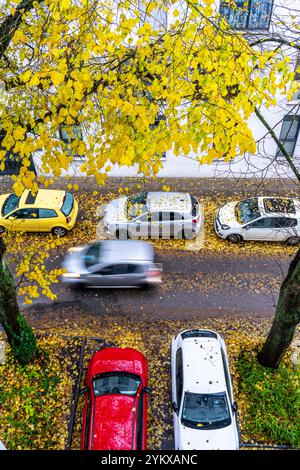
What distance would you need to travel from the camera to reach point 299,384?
10.4m

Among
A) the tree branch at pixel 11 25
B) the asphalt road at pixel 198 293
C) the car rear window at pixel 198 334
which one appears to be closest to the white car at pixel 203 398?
the car rear window at pixel 198 334

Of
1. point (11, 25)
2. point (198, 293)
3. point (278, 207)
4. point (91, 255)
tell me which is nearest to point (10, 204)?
point (91, 255)

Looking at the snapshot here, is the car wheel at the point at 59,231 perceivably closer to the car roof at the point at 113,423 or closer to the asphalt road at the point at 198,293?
the asphalt road at the point at 198,293

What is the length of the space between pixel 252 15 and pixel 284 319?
11331 millimetres

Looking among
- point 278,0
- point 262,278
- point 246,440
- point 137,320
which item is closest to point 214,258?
point 262,278

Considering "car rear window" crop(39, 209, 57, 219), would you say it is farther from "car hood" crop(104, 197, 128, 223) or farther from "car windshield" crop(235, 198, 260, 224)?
"car windshield" crop(235, 198, 260, 224)

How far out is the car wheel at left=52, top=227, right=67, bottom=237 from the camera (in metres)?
14.9

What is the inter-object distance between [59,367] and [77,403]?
47.3 inches

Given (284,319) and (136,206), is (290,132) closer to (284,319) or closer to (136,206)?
(136,206)

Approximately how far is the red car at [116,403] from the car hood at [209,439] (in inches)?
38.8

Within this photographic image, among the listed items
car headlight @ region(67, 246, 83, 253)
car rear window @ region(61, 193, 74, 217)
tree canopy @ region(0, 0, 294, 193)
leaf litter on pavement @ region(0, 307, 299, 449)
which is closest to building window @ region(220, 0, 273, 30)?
tree canopy @ region(0, 0, 294, 193)

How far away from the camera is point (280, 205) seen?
14359 mm

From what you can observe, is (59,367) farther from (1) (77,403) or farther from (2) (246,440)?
(2) (246,440)

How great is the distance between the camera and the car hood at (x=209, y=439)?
28.8ft
